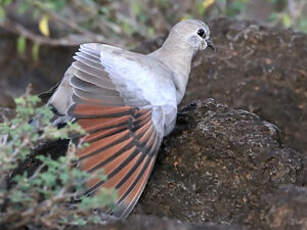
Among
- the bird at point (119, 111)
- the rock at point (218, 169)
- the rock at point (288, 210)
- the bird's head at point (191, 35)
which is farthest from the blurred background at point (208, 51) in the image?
the rock at point (288, 210)

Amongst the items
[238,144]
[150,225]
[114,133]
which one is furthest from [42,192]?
[238,144]

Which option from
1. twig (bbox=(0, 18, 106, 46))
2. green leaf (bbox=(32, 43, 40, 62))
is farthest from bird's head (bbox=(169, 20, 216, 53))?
green leaf (bbox=(32, 43, 40, 62))

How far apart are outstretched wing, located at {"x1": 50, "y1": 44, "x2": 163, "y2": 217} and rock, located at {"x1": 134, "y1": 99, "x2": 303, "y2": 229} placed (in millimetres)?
175

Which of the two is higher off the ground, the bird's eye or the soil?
the bird's eye

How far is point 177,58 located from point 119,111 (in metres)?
1.03

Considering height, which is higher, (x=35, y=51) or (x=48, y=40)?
(x=48, y=40)

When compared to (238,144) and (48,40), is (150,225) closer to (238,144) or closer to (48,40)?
(238,144)

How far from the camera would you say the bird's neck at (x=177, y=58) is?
500 centimetres

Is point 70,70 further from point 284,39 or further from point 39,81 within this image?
Answer: point 39,81

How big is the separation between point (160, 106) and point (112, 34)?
4.44 metres

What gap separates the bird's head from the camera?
17.1 feet

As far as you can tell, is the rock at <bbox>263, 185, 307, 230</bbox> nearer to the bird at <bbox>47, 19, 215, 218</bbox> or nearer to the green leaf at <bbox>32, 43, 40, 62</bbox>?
the bird at <bbox>47, 19, 215, 218</bbox>

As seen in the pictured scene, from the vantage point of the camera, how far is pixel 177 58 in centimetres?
512

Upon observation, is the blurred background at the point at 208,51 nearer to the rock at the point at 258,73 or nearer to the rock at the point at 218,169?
the rock at the point at 258,73
